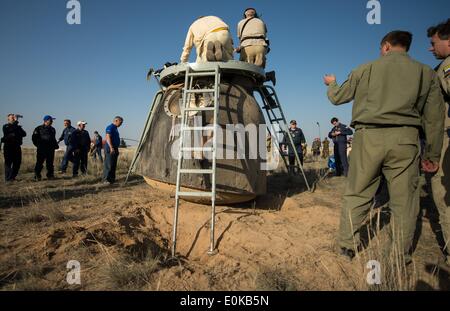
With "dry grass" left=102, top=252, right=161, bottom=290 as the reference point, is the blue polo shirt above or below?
above

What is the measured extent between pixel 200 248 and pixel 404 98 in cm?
307

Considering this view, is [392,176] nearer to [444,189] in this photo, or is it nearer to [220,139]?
[444,189]

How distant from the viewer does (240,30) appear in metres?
6.31

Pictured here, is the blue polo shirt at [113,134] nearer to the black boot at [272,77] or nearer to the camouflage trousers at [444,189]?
the black boot at [272,77]

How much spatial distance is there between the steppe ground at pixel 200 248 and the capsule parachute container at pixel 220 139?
20.1 inches

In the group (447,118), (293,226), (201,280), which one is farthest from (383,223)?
(201,280)

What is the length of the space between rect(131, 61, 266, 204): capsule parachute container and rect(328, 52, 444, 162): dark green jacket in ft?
7.11

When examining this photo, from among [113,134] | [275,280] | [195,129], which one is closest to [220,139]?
[195,129]

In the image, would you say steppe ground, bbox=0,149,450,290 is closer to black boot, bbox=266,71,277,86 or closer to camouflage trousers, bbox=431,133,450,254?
camouflage trousers, bbox=431,133,450,254

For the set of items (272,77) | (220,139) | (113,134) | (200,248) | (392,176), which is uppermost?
(272,77)

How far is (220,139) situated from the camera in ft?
15.2

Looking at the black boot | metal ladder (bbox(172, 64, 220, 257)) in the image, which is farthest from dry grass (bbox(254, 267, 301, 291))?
the black boot

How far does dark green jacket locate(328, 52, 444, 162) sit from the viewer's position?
294 cm

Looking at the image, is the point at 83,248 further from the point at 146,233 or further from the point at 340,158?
the point at 340,158
